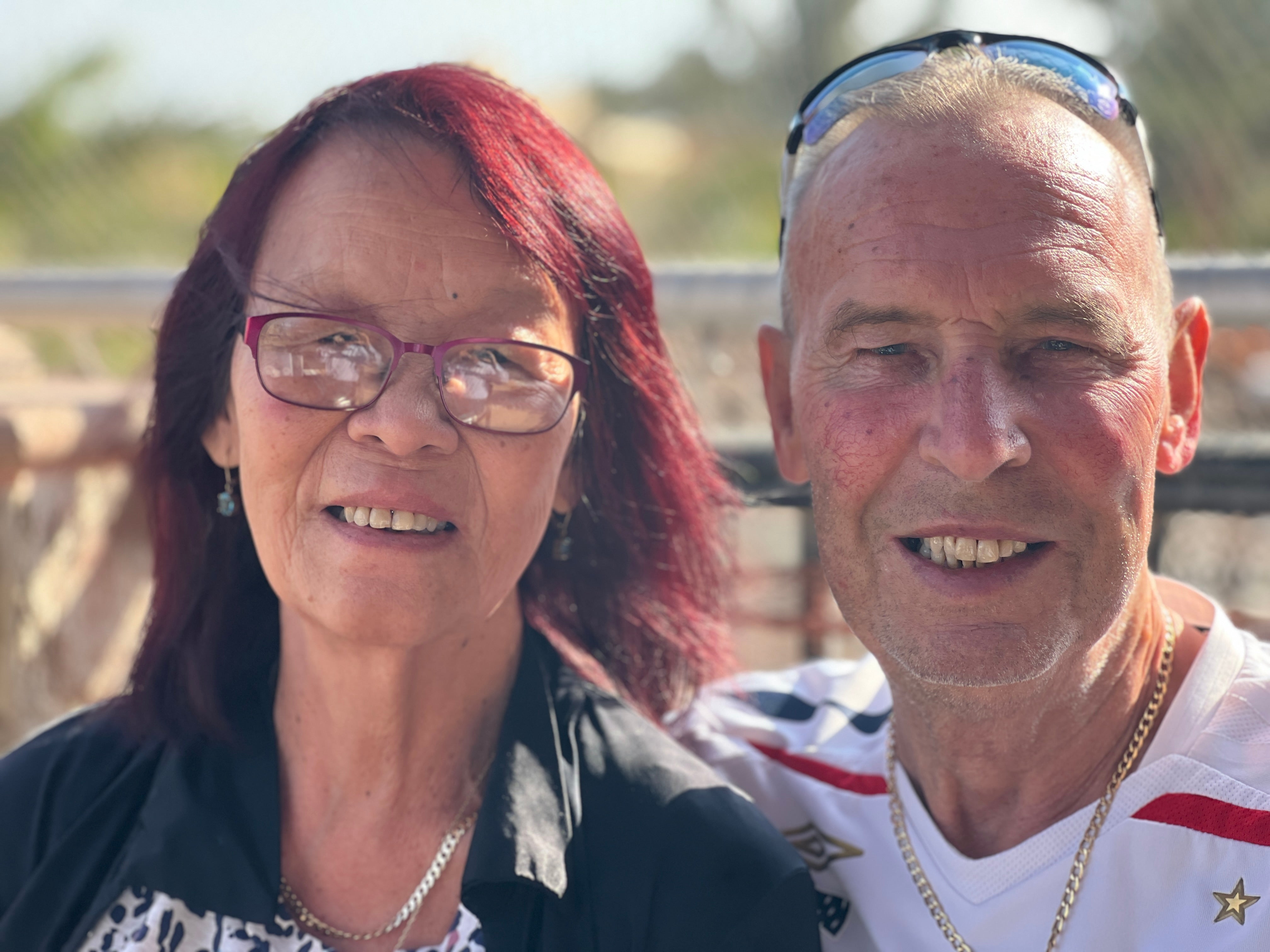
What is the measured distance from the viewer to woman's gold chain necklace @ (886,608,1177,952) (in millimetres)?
1782

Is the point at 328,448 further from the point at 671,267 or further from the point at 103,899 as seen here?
the point at 671,267

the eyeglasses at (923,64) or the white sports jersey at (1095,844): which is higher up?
the eyeglasses at (923,64)

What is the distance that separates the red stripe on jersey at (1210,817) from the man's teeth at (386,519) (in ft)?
3.87

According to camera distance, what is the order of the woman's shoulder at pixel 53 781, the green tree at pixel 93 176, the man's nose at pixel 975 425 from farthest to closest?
the green tree at pixel 93 176 < the woman's shoulder at pixel 53 781 < the man's nose at pixel 975 425

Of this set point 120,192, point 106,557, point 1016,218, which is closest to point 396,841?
point 1016,218

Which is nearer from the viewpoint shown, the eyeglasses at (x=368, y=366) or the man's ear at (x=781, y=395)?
the eyeglasses at (x=368, y=366)

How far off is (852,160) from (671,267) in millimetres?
1144

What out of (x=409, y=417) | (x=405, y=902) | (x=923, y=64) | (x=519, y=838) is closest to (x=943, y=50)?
(x=923, y=64)

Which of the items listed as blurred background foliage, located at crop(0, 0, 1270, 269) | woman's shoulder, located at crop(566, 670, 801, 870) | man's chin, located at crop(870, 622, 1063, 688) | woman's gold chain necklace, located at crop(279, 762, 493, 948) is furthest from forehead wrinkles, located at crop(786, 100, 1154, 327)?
blurred background foliage, located at crop(0, 0, 1270, 269)

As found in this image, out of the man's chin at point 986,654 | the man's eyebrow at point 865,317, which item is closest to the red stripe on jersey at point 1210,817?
the man's chin at point 986,654

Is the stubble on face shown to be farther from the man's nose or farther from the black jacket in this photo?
the black jacket

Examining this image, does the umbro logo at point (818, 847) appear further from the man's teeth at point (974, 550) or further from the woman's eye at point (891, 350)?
the woman's eye at point (891, 350)

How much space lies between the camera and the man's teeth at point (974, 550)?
1.73 meters

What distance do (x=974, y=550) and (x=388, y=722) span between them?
3.40ft
